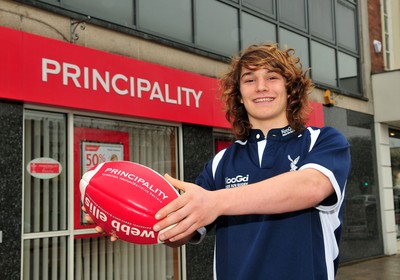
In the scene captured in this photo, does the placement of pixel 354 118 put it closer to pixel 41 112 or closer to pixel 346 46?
pixel 346 46

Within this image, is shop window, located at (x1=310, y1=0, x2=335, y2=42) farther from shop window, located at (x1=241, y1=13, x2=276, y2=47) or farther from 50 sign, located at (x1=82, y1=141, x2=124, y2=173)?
50 sign, located at (x1=82, y1=141, x2=124, y2=173)

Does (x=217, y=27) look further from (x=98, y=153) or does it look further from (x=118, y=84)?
(x=98, y=153)

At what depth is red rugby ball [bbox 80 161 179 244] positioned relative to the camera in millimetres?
2004

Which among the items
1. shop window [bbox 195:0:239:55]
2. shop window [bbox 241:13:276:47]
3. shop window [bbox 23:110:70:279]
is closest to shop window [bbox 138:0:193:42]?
shop window [bbox 195:0:239:55]

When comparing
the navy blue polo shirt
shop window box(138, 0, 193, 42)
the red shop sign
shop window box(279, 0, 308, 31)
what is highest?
shop window box(279, 0, 308, 31)

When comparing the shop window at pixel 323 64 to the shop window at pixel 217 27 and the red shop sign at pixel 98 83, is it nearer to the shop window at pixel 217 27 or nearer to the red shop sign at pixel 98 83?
the shop window at pixel 217 27

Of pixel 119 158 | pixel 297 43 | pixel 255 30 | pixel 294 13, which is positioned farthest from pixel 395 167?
pixel 119 158

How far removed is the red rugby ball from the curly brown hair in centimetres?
48

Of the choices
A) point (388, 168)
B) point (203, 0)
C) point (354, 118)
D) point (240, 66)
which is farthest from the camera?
point (388, 168)

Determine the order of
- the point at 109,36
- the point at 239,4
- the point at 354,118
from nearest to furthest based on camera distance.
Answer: the point at 109,36 → the point at 239,4 → the point at 354,118

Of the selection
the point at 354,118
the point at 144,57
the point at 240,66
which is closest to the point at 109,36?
the point at 144,57

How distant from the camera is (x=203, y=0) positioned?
782 cm

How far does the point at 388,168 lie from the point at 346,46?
3228mm

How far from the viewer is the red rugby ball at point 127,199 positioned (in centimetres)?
200
